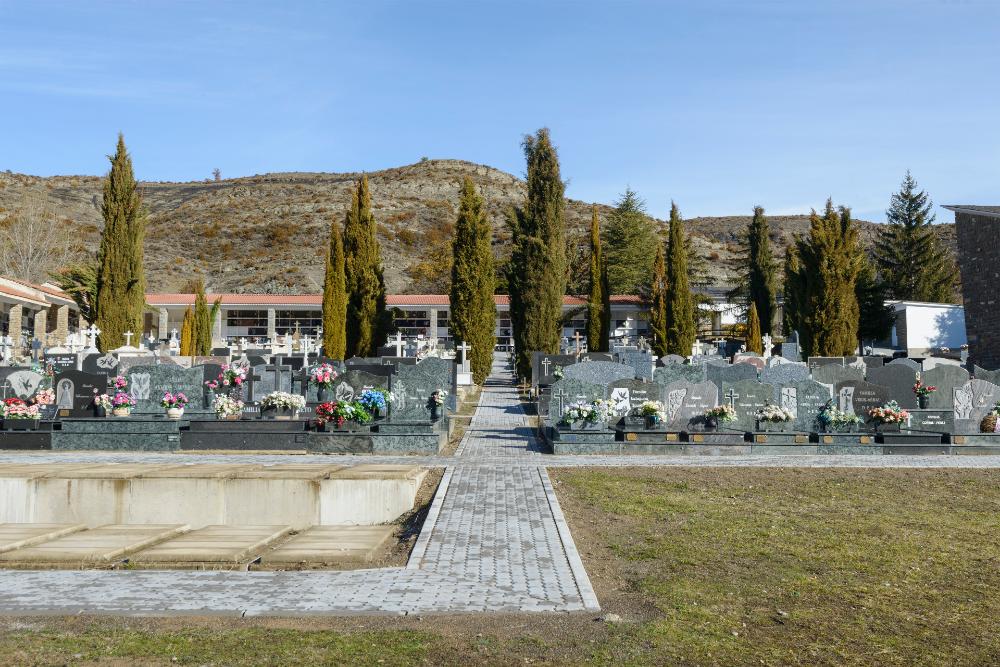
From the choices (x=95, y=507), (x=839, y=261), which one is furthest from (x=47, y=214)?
(x=95, y=507)

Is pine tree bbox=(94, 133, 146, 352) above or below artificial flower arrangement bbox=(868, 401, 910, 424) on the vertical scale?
above

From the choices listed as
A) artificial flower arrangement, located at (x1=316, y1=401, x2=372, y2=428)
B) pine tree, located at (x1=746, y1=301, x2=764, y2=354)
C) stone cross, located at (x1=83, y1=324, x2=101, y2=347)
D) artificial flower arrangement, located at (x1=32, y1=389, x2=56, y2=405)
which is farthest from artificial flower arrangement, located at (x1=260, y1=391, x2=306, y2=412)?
pine tree, located at (x1=746, y1=301, x2=764, y2=354)

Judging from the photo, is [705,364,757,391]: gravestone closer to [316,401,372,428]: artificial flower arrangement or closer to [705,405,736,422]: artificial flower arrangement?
[705,405,736,422]: artificial flower arrangement

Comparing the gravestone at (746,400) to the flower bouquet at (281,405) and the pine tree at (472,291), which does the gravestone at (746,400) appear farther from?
the pine tree at (472,291)

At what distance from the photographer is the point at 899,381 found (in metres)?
17.2

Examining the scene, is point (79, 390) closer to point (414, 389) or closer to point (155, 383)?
point (155, 383)

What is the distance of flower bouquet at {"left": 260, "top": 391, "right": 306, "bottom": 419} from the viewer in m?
15.9

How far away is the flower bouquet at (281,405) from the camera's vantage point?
626 inches

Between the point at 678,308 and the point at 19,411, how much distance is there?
22.8 metres

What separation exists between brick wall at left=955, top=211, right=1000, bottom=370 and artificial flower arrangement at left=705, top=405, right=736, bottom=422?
20.4m

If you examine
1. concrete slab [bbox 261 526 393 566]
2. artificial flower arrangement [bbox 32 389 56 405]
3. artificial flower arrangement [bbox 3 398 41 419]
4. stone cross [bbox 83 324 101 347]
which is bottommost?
concrete slab [bbox 261 526 393 566]

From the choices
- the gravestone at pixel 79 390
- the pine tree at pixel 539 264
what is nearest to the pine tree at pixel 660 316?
the pine tree at pixel 539 264

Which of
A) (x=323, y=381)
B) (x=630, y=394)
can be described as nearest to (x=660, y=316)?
(x=630, y=394)

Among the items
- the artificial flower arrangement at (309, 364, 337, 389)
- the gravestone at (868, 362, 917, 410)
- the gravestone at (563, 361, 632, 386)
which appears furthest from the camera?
the gravestone at (563, 361, 632, 386)
